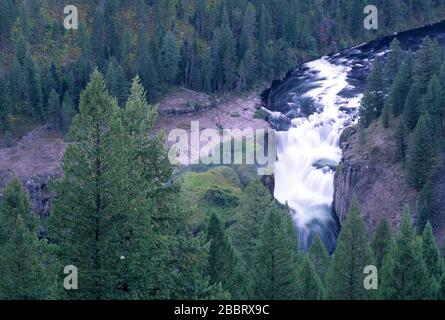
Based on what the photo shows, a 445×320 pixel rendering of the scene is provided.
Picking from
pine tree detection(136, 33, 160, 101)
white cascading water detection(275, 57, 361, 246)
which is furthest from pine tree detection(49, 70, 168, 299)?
pine tree detection(136, 33, 160, 101)

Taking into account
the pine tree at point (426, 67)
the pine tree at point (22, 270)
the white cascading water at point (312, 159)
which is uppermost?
the pine tree at point (426, 67)

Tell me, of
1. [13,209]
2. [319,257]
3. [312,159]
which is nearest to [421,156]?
[312,159]

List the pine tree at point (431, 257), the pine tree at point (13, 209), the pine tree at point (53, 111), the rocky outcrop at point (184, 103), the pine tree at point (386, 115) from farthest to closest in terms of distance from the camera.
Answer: the rocky outcrop at point (184, 103), the pine tree at point (53, 111), the pine tree at point (386, 115), the pine tree at point (431, 257), the pine tree at point (13, 209)

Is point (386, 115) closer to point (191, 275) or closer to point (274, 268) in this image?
point (274, 268)

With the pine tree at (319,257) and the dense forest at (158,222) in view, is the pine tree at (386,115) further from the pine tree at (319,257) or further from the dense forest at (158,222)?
the pine tree at (319,257)

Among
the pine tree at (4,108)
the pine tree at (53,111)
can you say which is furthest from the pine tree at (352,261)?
the pine tree at (4,108)
